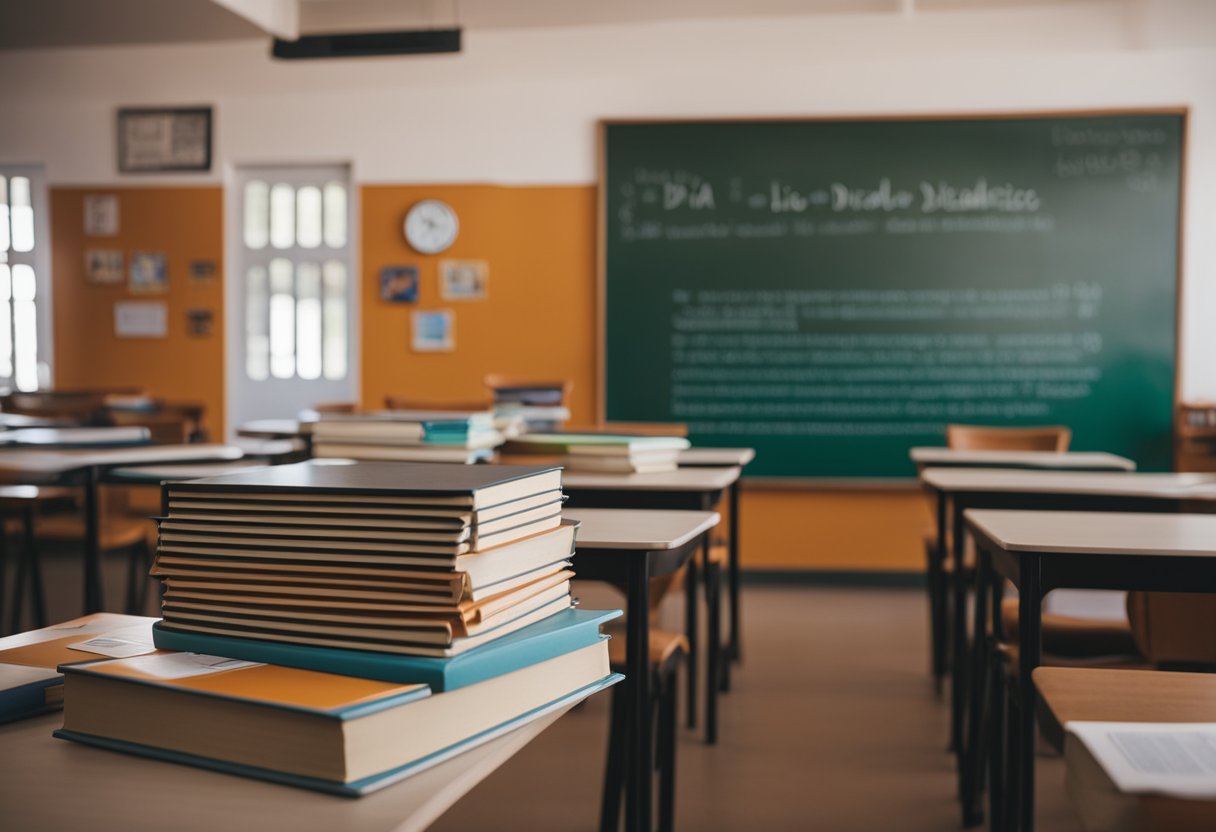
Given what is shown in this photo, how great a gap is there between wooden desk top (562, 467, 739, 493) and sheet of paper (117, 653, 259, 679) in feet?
5.16

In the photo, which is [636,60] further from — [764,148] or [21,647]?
[21,647]

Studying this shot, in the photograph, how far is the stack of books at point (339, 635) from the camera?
2.39 ft

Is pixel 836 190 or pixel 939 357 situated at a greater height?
pixel 836 190

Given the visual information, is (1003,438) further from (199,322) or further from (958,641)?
(199,322)

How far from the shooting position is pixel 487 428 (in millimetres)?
2611

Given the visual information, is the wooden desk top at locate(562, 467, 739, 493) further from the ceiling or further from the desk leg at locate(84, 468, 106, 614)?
the ceiling

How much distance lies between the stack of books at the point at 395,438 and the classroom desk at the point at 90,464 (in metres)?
0.83

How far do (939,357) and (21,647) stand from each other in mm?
5221

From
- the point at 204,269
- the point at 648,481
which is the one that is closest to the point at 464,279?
the point at 204,269

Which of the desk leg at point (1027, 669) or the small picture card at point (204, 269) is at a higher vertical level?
the small picture card at point (204, 269)

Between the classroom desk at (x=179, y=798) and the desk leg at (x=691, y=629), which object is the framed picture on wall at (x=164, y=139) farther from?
the classroom desk at (x=179, y=798)

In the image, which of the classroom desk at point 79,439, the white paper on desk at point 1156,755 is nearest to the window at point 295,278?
the classroom desk at point 79,439

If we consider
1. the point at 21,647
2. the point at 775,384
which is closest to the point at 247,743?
the point at 21,647

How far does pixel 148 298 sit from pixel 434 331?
70.4 inches
